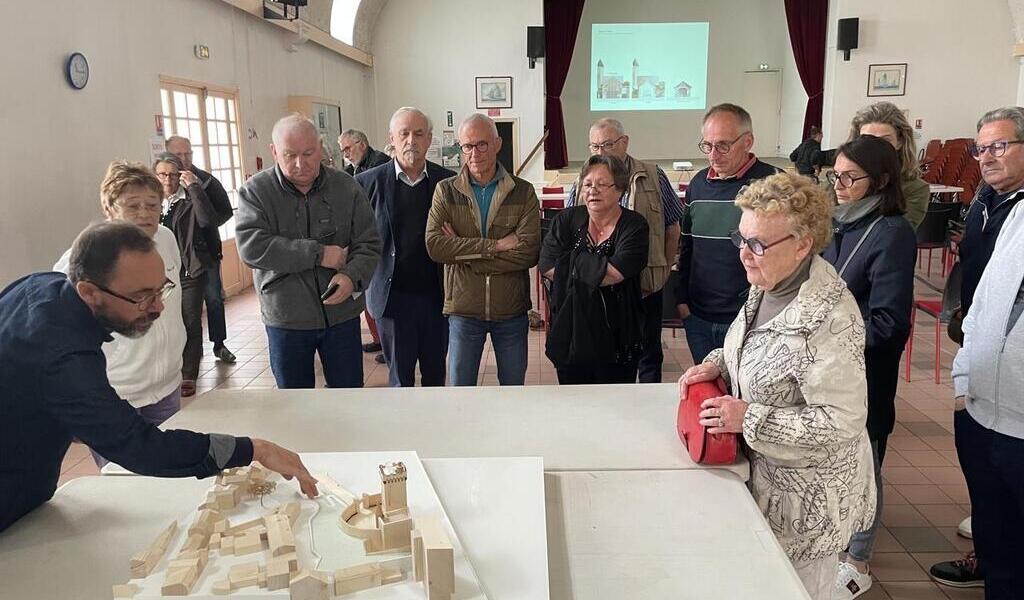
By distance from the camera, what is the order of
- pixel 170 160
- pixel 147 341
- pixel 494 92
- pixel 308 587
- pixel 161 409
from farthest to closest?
pixel 494 92
pixel 170 160
pixel 161 409
pixel 147 341
pixel 308 587

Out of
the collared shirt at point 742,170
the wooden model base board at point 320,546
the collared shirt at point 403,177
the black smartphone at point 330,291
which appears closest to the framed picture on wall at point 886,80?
the collared shirt at point 742,170

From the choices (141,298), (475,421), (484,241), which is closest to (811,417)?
(475,421)

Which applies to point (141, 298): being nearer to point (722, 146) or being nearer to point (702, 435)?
point (702, 435)

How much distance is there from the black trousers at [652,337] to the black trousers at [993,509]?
3.69ft

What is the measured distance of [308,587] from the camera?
1.26m

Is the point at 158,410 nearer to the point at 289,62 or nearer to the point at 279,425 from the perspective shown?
the point at 279,425

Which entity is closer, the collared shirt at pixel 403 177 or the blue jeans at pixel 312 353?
the blue jeans at pixel 312 353

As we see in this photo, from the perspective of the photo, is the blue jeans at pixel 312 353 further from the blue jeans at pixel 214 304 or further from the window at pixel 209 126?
the window at pixel 209 126

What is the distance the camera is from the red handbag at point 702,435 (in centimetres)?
176

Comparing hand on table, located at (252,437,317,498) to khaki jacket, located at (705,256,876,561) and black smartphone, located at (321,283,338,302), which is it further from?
black smartphone, located at (321,283,338,302)

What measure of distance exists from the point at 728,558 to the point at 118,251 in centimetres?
137

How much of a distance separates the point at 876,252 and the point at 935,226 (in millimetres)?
4341

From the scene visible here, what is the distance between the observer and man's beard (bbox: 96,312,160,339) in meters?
1.51

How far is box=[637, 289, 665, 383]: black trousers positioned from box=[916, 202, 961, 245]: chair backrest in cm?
336
